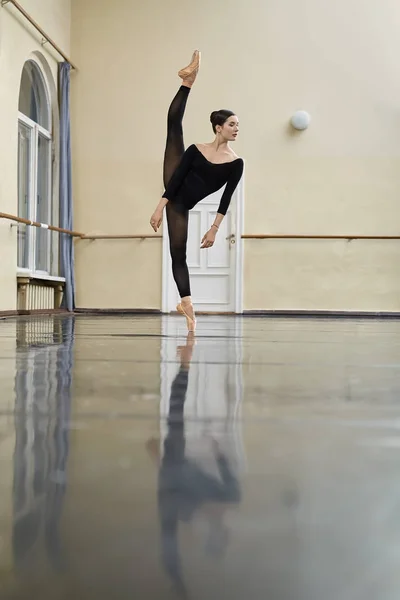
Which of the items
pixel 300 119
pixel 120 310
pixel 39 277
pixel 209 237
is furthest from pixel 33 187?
pixel 209 237

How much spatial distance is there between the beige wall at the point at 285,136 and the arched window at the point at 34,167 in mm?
622

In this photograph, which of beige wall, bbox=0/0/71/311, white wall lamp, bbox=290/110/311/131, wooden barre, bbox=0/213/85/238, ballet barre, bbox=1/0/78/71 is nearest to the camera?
wooden barre, bbox=0/213/85/238

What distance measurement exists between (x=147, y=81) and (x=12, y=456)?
7844mm

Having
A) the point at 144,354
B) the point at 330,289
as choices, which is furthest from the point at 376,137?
the point at 144,354

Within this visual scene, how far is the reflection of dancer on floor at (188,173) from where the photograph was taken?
3.21 meters

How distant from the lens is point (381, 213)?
7.63m

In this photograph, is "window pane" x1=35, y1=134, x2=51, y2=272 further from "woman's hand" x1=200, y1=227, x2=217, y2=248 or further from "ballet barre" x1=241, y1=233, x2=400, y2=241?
"woman's hand" x1=200, y1=227, x2=217, y2=248

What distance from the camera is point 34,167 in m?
6.87

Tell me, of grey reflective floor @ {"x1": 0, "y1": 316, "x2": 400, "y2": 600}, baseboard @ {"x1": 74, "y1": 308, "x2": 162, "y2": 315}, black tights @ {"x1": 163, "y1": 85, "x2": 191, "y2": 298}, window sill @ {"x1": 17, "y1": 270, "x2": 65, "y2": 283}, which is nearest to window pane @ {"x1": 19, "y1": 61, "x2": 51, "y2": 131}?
window sill @ {"x1": 17, "y1": 270, "x2": 65, "y2": 283}

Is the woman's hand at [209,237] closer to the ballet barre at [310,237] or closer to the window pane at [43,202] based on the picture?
the window pane at [43,202]

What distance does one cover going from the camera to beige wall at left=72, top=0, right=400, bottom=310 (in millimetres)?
7629

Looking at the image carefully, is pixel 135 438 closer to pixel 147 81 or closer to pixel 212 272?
pixel 212 272

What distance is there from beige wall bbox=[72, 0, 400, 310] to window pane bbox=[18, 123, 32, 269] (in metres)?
1.07

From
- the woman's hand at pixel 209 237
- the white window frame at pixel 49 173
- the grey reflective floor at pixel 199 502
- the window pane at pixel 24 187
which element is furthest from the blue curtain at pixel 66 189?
the grey reflective floor at pixel 199 502
